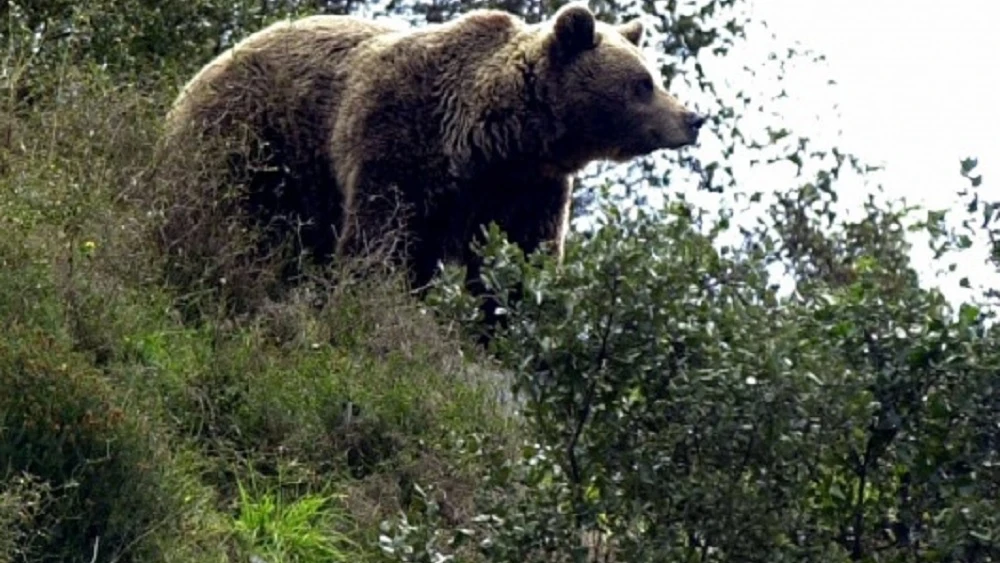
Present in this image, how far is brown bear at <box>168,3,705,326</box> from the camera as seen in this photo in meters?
11.2

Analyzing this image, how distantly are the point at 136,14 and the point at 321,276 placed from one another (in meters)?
3.03

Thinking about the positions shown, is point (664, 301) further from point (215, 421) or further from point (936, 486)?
point (215, 421)

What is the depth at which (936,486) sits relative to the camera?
673cm

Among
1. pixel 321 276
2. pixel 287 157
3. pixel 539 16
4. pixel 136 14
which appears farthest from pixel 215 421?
pixel 539 16

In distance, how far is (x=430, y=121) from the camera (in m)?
11.4

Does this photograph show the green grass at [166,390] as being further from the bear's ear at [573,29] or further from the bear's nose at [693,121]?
the bear's nose at [693,121]

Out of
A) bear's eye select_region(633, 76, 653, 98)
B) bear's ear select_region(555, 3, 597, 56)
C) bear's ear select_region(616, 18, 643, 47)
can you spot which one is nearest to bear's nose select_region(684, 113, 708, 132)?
bear's eye select_region(633, 76, 653, 98)

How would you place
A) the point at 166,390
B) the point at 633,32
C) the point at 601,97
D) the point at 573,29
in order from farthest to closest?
the point at 633,32
the point at 601,97
the point at 573,29
the point at 166,390

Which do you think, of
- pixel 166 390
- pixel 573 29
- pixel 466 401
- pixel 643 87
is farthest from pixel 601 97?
pixel 166 390

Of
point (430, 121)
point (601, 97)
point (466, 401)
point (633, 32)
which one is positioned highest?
point (633, 32)

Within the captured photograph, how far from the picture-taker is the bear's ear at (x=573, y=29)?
462 inches

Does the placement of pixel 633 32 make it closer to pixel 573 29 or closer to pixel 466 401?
pixel 573 29

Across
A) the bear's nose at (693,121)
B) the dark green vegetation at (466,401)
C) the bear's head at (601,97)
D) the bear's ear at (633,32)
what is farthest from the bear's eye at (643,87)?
the dark green vegetation at (466,401)

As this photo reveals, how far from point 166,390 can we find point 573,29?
11.6 feet
